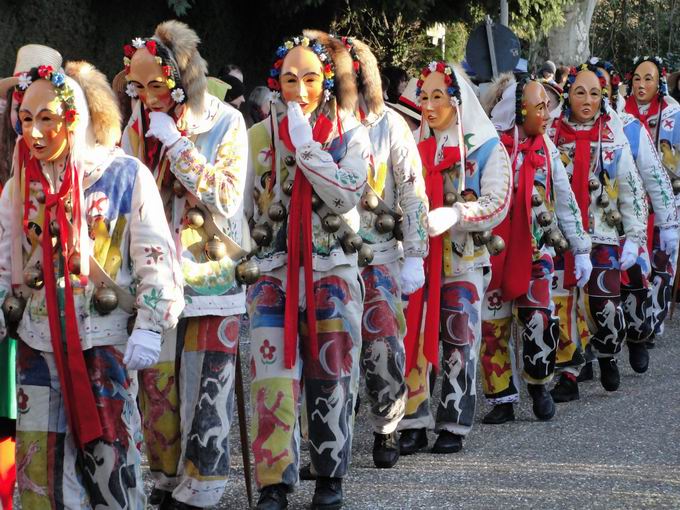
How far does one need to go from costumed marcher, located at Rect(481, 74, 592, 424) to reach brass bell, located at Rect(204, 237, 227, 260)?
8.28 feet

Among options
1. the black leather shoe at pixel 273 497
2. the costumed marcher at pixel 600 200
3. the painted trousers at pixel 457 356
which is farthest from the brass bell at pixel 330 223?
the costumed marcher at pixel 600 200

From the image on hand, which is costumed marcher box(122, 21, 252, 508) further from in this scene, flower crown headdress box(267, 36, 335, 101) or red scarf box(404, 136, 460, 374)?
red scarf box(404, 136, 460, 374)

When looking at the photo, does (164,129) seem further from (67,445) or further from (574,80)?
(574,80)

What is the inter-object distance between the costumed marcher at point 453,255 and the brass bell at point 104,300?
2752 millimetres

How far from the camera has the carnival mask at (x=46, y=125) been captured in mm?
4746

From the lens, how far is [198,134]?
5.68 meters

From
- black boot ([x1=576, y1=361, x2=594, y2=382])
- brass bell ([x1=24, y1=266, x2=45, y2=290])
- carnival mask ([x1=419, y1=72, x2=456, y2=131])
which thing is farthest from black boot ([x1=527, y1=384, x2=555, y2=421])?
brass bell ([x1=24, y1=266, x2=45, y2=290])

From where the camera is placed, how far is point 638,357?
9.79 m

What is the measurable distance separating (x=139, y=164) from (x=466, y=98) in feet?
9.31

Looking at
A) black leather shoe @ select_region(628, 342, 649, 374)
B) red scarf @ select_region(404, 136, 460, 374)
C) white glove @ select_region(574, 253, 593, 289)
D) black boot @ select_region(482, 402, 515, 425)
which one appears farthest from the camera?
black leather shoe @ select_region(628, 342, 649, 374)

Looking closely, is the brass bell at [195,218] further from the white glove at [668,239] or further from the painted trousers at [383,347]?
the white glove at [668,239]

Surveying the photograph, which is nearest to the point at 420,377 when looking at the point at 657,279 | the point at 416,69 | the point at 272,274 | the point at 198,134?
the point at 272,274

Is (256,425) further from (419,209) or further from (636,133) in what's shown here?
(636,133)

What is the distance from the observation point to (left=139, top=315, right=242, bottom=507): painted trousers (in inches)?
219
